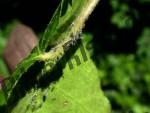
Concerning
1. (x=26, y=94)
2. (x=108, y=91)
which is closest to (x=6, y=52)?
(x=26, y=94)

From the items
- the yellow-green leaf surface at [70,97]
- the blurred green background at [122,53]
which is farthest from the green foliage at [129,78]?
the yellow-green leaf surface at [70,97]

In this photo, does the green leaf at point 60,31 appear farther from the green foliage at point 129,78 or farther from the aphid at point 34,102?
the green foliage at point 129,78

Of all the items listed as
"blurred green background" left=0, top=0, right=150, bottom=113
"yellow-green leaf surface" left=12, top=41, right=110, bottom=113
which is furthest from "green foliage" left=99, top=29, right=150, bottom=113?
"yellow-green leaf surface" left=12, top=41, right=110, bottom=113

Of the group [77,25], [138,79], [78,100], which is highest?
[77,25]

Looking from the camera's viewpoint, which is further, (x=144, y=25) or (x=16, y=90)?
(x=144, y=25)

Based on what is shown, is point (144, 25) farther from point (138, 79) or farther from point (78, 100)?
point (78, 100)

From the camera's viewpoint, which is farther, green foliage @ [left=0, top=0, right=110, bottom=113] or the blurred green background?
the blurred green background

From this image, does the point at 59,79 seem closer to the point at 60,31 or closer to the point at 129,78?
the point at 60,31

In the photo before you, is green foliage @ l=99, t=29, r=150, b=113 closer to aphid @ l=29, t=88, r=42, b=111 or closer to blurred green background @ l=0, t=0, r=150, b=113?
blurred green background @ l=0, t=0, r=150, b=113
